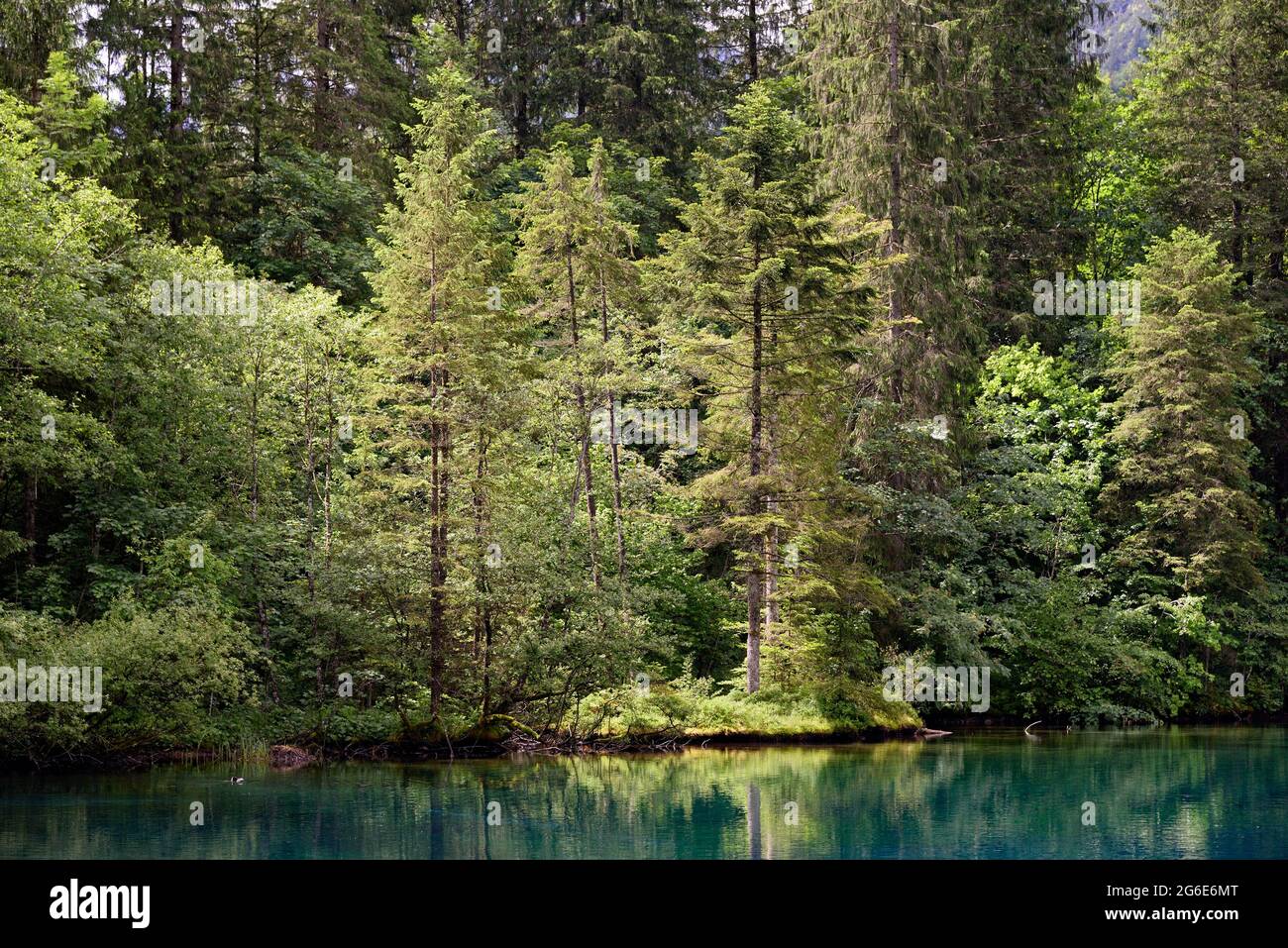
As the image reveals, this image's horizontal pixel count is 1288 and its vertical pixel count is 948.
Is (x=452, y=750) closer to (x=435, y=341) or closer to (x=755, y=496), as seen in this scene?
(x=435, y=341)

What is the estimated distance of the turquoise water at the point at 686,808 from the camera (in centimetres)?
1319

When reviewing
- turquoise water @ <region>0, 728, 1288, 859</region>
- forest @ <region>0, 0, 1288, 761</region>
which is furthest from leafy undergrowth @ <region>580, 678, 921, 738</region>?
turquoise water @ <region>0, 728, 1288, 859</region>

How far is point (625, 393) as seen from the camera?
103 feet

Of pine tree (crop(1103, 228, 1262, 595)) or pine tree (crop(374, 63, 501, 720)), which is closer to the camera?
pine tree (crop(374, 63, 501, 720))

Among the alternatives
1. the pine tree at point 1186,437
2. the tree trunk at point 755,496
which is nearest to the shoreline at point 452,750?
the tree trunk at point 755,496

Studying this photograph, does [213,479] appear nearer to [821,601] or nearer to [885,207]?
[821,601]

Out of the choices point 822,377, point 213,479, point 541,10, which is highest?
point 541,10

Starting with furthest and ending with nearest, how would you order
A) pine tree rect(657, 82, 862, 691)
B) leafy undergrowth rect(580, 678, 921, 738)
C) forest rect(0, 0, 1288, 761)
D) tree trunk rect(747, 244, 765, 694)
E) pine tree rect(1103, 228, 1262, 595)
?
pine tree rect(1103, 228, 1262, 595)
tree trunk rect(747, 244, 765, 694)
pine tree rect(657, 82, 862, 691)
leafy undergrowth rect(580, 678, 921, 738)
forest rect(0, 0, 1288, 761)

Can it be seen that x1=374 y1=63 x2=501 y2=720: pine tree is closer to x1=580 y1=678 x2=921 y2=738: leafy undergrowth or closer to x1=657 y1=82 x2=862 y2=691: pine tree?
x1=580 y1=678 x2=921 y2=738: leafy undergrowth

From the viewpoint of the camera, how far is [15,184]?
888 inches

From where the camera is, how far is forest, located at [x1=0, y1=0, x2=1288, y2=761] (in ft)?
78.6

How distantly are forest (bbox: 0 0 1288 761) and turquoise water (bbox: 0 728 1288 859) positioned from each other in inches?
115

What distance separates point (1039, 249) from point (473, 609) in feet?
80.0

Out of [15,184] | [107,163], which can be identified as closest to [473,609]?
[15,184]
